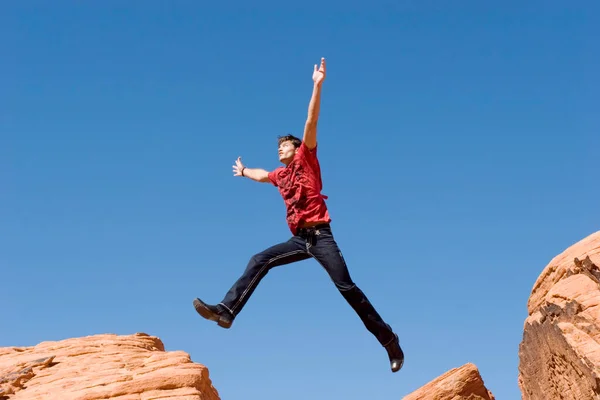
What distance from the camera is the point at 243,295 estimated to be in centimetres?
1091

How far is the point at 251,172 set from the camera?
39.9 feet

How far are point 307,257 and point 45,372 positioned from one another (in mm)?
4900

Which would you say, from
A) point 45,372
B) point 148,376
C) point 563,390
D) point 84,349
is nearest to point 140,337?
point 84,349

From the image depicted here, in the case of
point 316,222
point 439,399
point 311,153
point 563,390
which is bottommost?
point 563,390

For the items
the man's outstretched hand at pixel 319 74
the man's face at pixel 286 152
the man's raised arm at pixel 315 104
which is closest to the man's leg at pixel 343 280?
the man's face at pixel 286 152

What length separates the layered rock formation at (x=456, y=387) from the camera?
13.4m

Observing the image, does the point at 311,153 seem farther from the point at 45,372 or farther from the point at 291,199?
the point at 45,372

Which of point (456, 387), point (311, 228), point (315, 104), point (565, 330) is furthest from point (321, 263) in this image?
point (456, 387)

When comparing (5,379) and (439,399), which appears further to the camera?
(439,399)

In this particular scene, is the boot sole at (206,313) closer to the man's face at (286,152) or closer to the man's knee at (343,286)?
the man's knee at (343,286)

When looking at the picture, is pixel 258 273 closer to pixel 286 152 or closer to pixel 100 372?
pixel 286 152

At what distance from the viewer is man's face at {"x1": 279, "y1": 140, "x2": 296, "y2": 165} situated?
444 inches

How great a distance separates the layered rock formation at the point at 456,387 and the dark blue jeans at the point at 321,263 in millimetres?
2931

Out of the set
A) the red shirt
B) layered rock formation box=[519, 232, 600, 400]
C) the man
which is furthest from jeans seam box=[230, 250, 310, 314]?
layered rock formation box=[519, 232, 600, 400]
